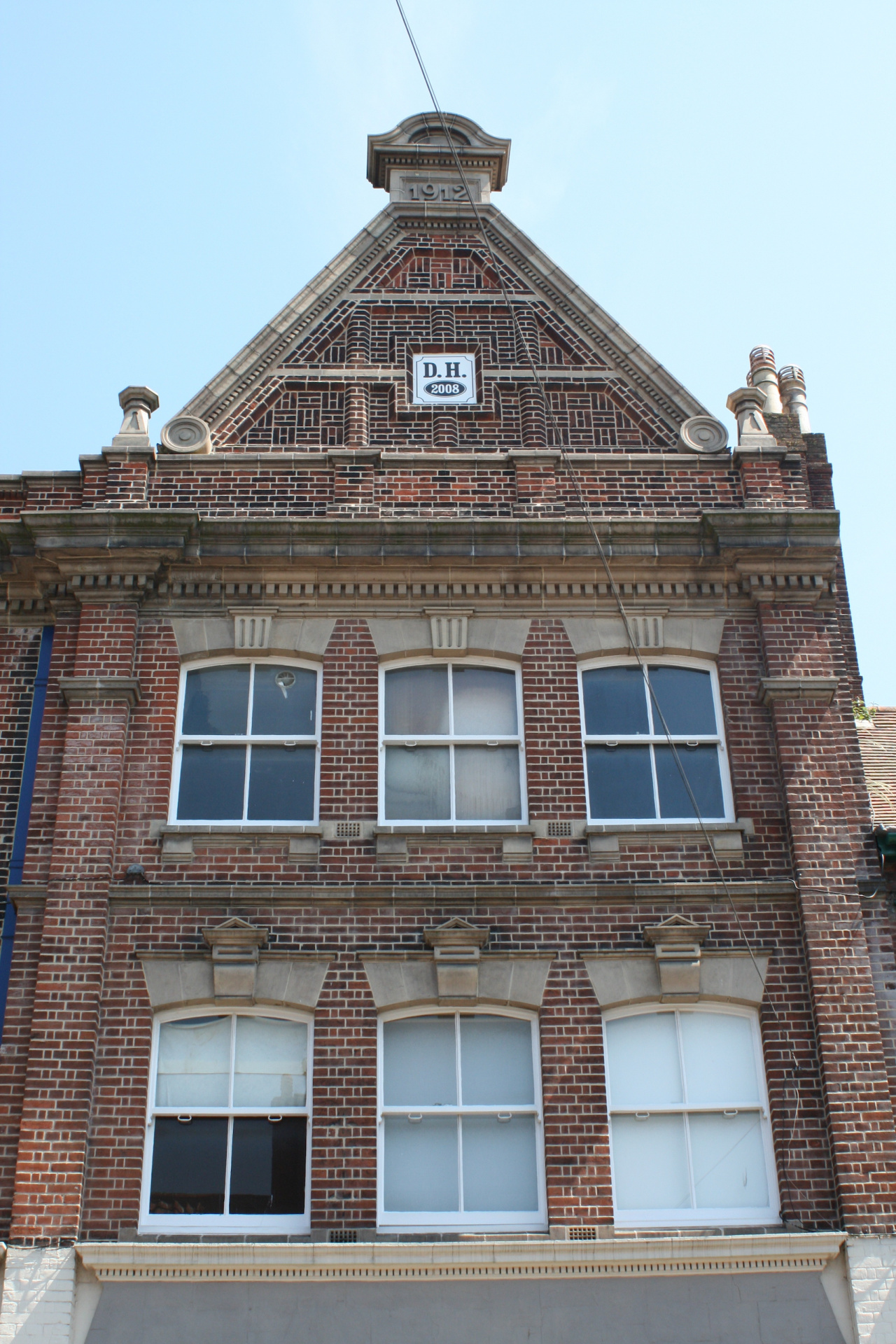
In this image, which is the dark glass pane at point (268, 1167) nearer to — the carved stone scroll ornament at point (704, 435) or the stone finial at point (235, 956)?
the stone finial at point (235, 956)

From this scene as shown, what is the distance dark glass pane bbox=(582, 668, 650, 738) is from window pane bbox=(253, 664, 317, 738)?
263cm

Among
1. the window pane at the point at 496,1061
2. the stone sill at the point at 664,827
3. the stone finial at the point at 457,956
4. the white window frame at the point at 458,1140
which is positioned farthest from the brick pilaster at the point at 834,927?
the stone finial at the point at 457,956

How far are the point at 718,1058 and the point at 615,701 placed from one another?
135 inches

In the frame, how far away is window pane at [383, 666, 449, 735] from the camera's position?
12.9 meters

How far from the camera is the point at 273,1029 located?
37.7ft

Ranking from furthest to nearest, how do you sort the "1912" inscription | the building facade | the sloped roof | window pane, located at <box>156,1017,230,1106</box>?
the "1912" inscription, the sloped roof, window pane, located at <box>156,1017,230,1106</box>, the building facade

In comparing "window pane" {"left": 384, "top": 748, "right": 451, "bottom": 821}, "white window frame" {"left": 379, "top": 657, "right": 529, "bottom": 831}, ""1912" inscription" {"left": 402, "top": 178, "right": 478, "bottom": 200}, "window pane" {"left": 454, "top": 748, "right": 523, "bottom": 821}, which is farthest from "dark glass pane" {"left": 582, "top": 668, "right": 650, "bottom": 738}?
""1912" inscription" {"left": 402, "top": 178, "right": 478, "bottom": 200}

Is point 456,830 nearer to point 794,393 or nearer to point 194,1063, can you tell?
point 194,1063

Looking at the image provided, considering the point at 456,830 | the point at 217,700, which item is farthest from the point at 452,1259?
the point at 217,700

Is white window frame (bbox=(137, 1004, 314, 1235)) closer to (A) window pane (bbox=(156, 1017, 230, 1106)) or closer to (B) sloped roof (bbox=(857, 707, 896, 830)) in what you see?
(A) window pane (bbox=(156, 1017, 230, 1106))

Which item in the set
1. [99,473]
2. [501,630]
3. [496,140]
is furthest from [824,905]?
[496,140]

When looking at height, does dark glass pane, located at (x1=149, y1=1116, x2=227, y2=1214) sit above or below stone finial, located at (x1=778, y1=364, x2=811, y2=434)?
below

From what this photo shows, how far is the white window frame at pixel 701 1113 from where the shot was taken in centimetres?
1088

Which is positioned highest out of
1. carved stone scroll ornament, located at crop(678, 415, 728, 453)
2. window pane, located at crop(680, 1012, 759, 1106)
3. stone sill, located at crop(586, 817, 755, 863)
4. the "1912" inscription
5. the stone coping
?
the "1912" inscription
